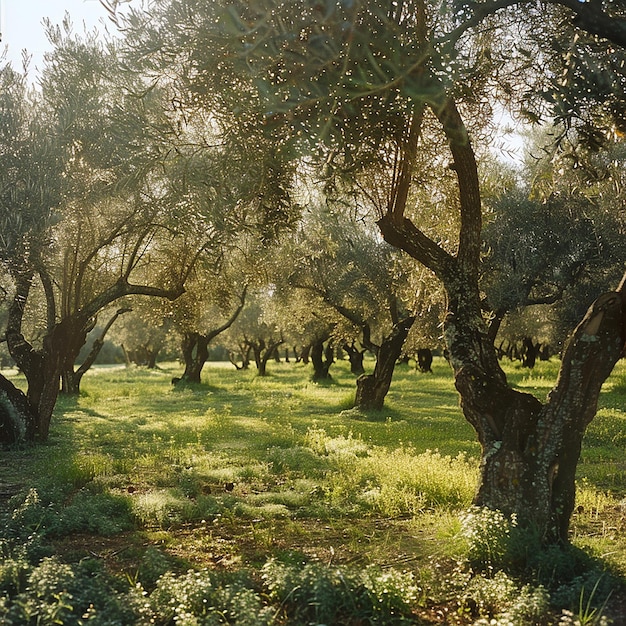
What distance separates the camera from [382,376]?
2419 cm

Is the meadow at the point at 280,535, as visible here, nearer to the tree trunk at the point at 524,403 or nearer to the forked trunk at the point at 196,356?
the tree trunk at the point at 524,403

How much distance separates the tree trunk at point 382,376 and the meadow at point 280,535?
5.19 m

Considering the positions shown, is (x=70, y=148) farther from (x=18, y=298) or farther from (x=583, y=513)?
(x=583, y=513)

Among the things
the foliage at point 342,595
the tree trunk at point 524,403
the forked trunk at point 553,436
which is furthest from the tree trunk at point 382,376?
the foliage at point 342,595

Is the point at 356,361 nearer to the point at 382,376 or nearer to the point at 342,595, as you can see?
the point at 382,376

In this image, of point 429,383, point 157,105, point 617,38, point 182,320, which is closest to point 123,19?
point 157,105

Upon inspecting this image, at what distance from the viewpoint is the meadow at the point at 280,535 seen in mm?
5805

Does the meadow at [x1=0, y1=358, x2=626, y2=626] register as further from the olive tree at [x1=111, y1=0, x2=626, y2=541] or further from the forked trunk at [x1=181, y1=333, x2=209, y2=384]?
the forked trunk at [x1=181, y1=333, x2=209, y2=384]

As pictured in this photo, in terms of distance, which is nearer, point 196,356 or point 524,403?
point 524,403

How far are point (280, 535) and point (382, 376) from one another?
15.8m

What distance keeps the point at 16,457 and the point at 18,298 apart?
4.86 metres

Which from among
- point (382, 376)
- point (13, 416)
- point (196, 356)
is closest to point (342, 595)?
point (13, 416)

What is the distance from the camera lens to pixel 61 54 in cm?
1625

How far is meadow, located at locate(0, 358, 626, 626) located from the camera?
580cm
